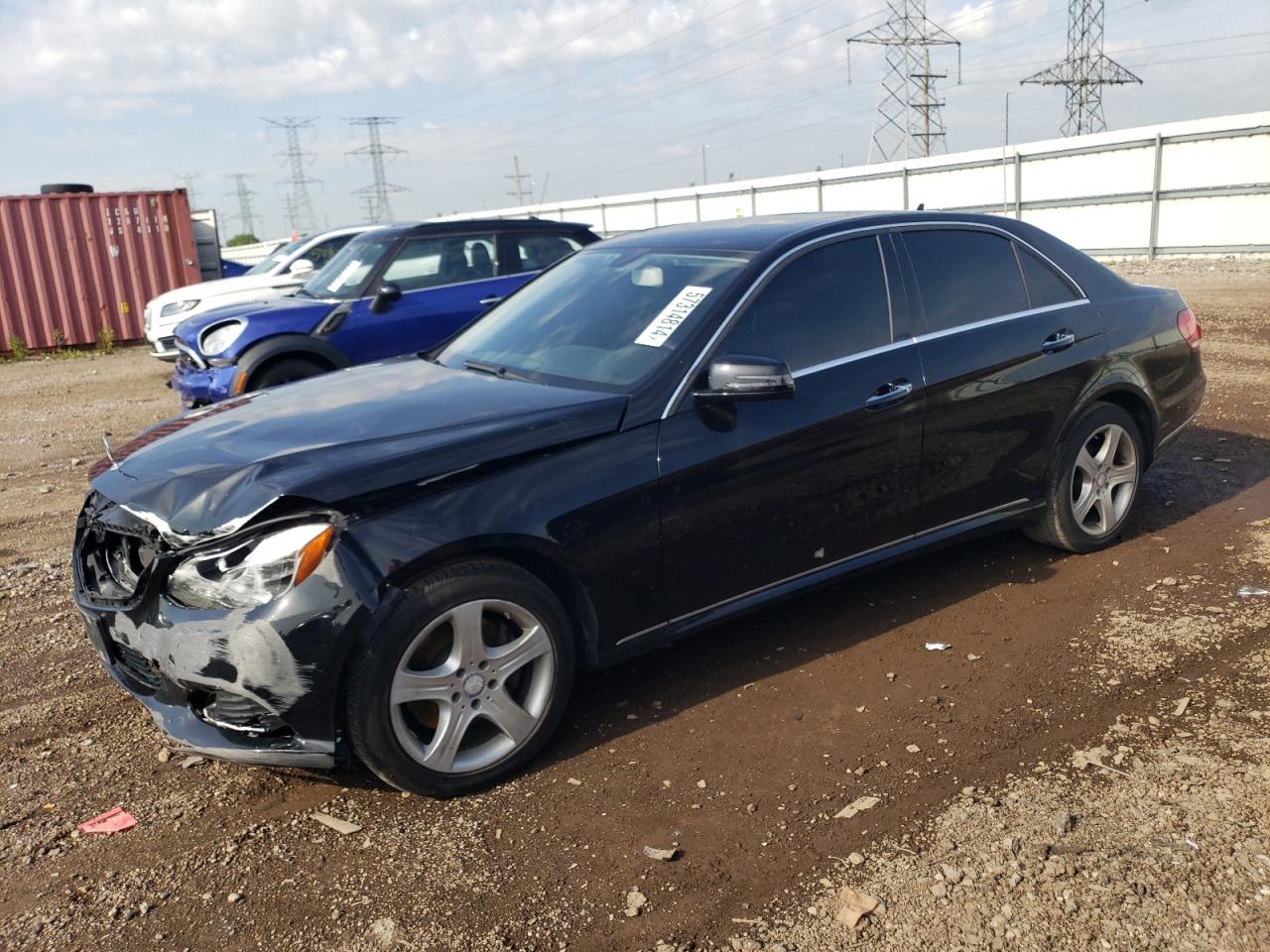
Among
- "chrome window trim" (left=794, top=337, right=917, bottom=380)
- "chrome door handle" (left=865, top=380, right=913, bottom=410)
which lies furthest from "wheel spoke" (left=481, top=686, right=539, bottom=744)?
"chrome door handle" (left=865, top=380, right=913, bottom=410)

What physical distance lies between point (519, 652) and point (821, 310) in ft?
6.09

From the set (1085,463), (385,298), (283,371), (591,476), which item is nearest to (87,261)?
(283,371)

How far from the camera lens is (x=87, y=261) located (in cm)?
1816

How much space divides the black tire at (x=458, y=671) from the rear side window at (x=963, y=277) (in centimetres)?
215

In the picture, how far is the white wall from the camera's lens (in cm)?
1997

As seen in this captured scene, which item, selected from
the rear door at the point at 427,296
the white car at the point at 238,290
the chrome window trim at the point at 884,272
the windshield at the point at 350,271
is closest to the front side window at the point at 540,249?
the rear door at the point at 427,296

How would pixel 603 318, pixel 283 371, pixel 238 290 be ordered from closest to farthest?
1. pixel 603 318
2. pixel 283 371
3. pixel 238 290

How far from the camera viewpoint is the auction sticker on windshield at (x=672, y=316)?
13.1 feet

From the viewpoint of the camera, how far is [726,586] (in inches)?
154

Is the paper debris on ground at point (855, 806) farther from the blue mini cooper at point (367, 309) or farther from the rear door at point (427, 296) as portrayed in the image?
the rear door at point (427, 296)

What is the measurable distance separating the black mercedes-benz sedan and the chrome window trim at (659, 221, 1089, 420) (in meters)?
0.01

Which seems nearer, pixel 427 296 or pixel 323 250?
pixel 427 296

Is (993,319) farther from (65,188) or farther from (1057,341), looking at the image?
(65,188)

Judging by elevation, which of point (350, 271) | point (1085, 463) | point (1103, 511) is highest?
point (350, 271)
